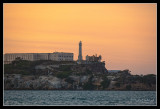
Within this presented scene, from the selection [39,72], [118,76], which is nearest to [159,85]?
[118,76]

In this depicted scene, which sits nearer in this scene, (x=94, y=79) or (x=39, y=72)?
(x=94, y=79)

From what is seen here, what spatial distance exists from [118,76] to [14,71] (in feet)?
148

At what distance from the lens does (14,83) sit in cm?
17612

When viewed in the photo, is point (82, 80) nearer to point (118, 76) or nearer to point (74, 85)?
point (74, 85)

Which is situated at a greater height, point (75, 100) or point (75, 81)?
point (75, 81)

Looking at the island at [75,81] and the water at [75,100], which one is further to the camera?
the island at [75,81]

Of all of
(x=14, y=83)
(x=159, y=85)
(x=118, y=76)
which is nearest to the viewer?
(x=159, y=85)

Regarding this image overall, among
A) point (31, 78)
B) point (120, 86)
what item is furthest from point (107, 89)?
point (31, 78)

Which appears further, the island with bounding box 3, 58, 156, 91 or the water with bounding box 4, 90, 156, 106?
the island with bounding box 3, 58, 156, 91

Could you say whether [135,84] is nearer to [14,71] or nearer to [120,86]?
[120,86]

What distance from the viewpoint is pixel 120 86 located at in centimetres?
18100

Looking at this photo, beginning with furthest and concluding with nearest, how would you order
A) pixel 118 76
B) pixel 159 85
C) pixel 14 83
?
pixel 118 76
pixel 14 83
pixel 159 85

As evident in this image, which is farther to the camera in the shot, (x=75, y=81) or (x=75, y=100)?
(x=75, y=81)

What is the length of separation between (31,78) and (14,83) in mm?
8753
